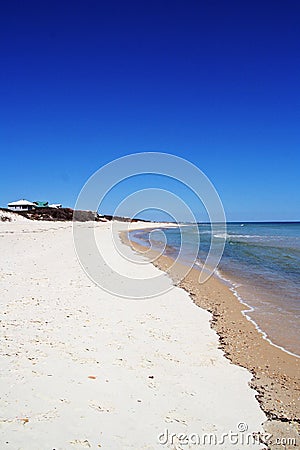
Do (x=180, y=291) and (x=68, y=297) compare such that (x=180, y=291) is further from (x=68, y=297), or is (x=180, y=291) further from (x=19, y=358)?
(x=19, y=358)

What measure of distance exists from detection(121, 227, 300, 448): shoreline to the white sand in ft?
0.60

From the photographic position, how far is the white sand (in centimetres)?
282

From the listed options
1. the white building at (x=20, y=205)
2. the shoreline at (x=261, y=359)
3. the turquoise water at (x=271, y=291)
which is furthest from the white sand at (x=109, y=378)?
the white building at (x=20, y=205)

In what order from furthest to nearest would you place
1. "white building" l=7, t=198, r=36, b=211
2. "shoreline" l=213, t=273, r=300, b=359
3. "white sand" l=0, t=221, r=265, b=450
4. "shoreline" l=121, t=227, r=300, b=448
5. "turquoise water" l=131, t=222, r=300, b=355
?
"white building" l=7, t=198, r=36, b=211 → "turquoise water" l=131, t=222, r=300, b=355 → "shoreline" l=213, t=273, r=300, b=359 → "shoreline" l=121, t=227, r=300, b=448 → "white sand" l=0, t=221, r=265, b=450

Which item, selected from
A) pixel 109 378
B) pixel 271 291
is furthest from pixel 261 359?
pixel 271 291

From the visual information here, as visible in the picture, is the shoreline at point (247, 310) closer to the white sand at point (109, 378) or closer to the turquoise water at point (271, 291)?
the turquoise water at point (271, 291)

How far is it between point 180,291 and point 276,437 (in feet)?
20.8

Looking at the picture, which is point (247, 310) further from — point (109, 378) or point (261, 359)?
point (109, 378)

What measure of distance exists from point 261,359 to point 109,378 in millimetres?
2609

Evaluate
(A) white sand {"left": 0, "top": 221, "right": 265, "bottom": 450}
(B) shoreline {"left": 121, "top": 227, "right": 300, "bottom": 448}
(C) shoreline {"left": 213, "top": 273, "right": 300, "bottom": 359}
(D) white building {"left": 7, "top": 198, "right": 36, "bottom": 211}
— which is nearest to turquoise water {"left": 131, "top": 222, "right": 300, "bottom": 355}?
(C) shoreline {"left": 213, "top": 273, "right": 300, "bottom": 359}

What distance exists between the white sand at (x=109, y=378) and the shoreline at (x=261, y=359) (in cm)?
18

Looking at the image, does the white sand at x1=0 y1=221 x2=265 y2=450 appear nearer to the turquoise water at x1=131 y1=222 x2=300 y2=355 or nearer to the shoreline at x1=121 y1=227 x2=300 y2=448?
the shoreline at x1=121 y1=227 x2=300 y2=448

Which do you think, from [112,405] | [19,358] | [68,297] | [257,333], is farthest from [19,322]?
[257,333]

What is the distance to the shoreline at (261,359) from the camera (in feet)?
11.6
